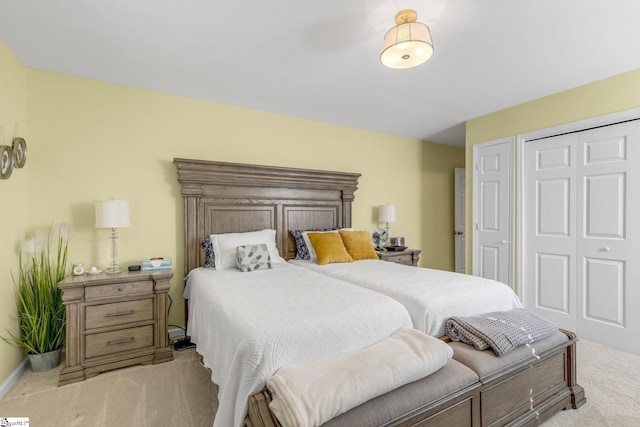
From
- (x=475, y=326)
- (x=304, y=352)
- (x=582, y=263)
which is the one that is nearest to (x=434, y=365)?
(x=475, y=326)

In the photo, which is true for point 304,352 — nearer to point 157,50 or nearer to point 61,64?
point 157,50

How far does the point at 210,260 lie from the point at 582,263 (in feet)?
12.3

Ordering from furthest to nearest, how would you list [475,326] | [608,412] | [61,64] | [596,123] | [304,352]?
1. [596,123]
2. [61,64]
3. [608,412]
4. [475,326]
5. [304,352]

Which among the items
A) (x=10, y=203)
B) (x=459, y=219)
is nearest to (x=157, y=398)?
(x=10, y=203)

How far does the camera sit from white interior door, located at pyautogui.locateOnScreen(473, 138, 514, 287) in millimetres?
3609

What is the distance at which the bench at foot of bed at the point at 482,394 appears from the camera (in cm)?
124

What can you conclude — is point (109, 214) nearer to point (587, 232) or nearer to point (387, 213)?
point (387, 213)

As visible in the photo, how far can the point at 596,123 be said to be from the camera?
2.90 m

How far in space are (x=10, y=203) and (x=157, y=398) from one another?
178 centimetres

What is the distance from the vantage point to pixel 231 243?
2.90 meters

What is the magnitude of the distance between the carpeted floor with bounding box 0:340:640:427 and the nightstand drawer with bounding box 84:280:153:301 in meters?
0.59

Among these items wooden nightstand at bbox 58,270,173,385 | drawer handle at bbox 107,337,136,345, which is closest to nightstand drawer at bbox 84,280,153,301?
wooden nightstand at bbox 58,270,173,385

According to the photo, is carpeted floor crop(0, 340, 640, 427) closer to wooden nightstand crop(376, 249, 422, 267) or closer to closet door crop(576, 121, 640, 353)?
closet door crop(576, 121, 640, 353)

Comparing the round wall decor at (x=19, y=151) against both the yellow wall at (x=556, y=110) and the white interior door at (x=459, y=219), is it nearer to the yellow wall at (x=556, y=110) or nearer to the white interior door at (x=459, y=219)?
the yellow wall at (x=556, y=110)
